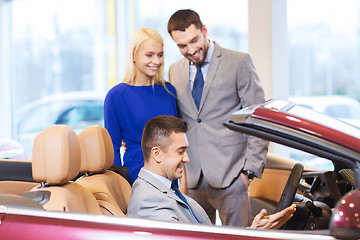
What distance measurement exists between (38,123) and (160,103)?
7.38m

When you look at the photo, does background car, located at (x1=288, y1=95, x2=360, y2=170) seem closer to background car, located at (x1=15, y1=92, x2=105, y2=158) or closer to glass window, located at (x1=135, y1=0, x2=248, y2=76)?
glass window, located at (x1=135, y1=0, x2=248, y2=76)

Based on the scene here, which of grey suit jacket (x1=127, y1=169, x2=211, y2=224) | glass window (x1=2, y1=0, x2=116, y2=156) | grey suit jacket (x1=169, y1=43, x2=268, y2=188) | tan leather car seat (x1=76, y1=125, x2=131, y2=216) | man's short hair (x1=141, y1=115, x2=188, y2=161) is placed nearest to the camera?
grey suit jacket (x1=127, y1=169, x2=211, y2=224)

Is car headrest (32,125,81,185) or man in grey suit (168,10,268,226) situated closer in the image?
car headrest (32,125,81,185)

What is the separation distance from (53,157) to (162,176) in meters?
0.48

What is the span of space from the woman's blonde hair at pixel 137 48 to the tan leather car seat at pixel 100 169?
51 cm

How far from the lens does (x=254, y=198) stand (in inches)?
161

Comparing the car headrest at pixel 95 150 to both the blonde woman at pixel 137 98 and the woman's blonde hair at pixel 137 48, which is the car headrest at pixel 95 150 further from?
the woman's blonde hair at pixel 137 48

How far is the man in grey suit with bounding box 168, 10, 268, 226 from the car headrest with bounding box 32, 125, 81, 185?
1.00 m

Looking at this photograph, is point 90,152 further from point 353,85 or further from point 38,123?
point 38,123

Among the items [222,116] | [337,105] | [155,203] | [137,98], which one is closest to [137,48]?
[137,98]

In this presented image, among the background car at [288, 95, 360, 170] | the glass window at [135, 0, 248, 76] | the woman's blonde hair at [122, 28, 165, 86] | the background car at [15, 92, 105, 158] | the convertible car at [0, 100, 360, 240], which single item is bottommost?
the background car at [15, 92, 105, 158]

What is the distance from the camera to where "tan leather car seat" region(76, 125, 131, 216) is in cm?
255

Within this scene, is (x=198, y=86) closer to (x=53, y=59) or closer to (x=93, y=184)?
(x=93, y=184)

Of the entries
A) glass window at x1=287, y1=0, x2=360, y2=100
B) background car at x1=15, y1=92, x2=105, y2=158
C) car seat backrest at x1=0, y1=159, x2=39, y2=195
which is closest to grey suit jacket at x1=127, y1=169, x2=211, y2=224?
car seat backrest at x1=0, y1=159, x2=39, y2=195
